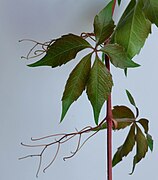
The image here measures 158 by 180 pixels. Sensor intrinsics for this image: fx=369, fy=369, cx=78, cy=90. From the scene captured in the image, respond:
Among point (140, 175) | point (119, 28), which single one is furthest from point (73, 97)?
point (140, 175)

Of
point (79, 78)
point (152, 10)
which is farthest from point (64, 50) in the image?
point (152, 10)

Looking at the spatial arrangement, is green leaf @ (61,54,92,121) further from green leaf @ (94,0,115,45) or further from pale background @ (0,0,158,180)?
pale background @ (0,0,158,180)

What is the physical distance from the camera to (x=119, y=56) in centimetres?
59

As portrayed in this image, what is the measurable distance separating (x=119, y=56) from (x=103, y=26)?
0.06 meters

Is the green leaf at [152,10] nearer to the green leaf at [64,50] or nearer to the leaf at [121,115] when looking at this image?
the green leaf at [64,50]

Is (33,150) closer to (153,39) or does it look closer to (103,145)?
(103,145)

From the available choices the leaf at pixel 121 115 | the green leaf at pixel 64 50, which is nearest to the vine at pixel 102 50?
the green leaf at pixel 64 50

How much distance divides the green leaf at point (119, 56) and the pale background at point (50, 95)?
0.24 m

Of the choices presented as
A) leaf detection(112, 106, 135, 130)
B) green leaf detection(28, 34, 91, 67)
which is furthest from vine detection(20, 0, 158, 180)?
leaf detection(112, 106, 135, 130)

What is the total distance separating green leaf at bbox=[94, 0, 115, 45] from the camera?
600 mm

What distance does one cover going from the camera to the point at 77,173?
0.88 meters

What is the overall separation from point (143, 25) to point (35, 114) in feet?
1.15

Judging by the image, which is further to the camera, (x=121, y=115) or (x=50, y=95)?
(x=50, y=95)

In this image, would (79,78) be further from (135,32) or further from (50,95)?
(50,95)
